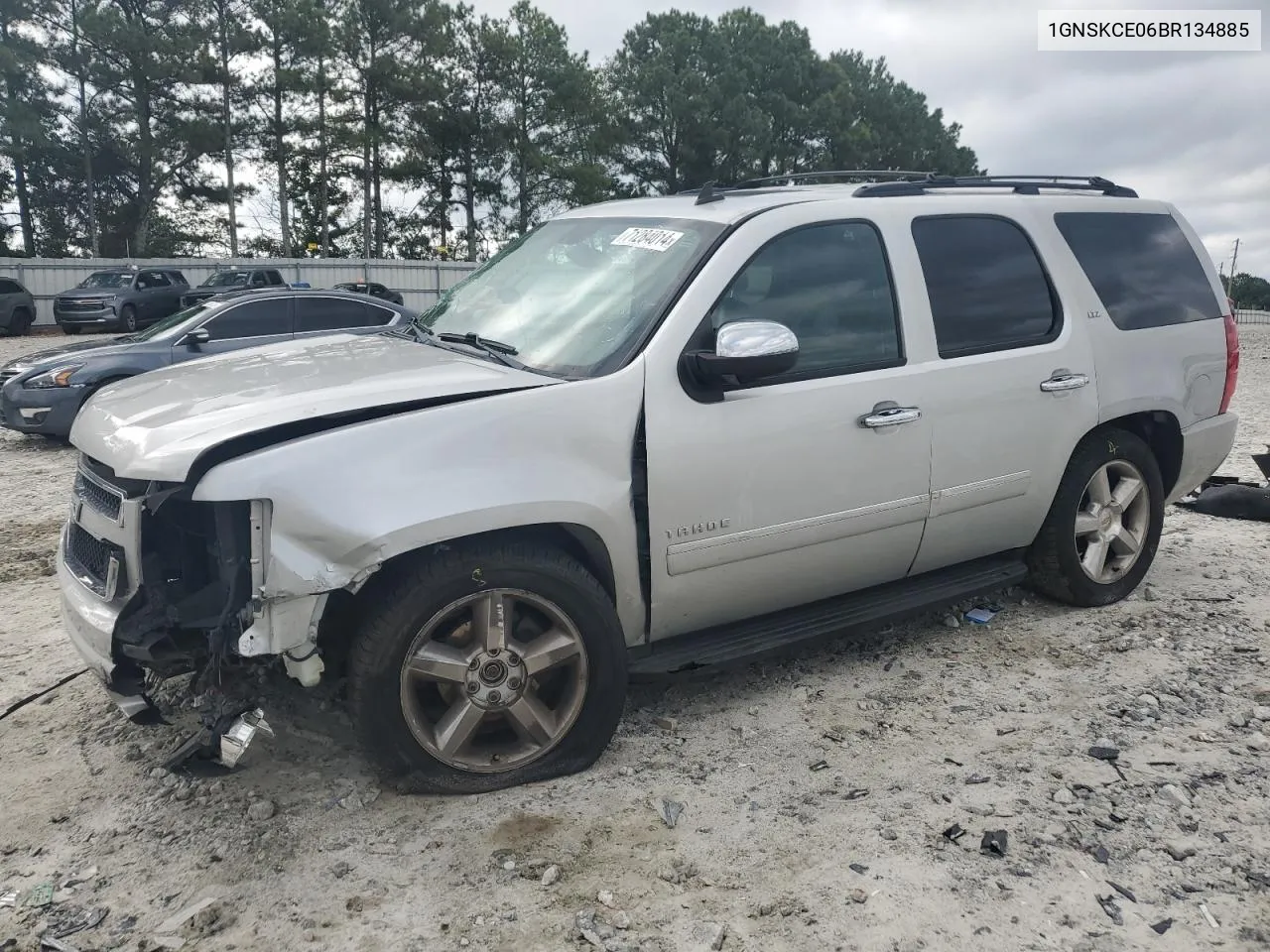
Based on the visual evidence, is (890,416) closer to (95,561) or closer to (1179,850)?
(1179,850)

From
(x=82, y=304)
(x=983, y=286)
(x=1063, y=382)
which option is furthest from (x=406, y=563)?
(x=82, y=304)

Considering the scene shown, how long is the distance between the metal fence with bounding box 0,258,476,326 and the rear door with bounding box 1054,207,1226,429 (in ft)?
78.0

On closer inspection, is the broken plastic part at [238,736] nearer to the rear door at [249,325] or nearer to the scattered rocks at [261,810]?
the scattered rocks at [261,810]

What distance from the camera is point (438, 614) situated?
3107 mm

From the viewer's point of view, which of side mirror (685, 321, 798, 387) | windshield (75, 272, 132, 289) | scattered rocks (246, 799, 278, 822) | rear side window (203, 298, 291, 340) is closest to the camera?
scattered rocks (246, 799, 278, 822)

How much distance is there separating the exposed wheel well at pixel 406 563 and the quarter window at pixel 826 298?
2.77 ft

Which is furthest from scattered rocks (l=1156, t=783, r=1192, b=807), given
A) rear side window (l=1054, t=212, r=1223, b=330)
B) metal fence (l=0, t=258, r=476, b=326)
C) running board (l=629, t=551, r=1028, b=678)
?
metal fence (l=0, t=258, r=476, b=326)

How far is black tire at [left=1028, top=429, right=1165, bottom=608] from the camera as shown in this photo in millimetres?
4680

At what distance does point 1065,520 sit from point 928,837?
209 cm

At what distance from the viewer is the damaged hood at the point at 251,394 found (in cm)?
296

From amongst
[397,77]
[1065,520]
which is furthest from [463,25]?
[1065,520]

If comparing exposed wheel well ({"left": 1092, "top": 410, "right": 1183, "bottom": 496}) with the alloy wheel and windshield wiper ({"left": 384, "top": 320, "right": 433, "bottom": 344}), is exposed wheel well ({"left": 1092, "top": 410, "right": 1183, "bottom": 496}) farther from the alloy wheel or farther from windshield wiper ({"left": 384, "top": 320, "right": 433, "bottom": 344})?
windshield wiper ({"left": 384, "top": 320, "right": 433, "bottom": 344})

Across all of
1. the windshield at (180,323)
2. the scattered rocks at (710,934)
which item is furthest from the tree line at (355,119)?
the scattered rocks at (710,934)

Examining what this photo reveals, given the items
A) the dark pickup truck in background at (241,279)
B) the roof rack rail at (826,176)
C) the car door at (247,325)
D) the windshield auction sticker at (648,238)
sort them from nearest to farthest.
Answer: the windshield auction sticker at (648,238), the roof rack rail at (826,176), the car door at (247,325), the dark pickup truck in background at (241,279)
